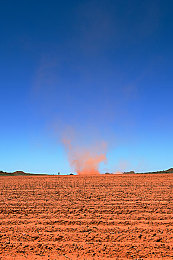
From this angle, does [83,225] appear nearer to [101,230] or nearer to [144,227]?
[101,230]

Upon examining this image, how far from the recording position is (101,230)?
736 cm

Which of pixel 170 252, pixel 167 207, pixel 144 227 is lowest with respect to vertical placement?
pixel 170 252

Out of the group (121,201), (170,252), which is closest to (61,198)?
(121,201)

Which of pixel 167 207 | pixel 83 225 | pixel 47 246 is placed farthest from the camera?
pixel 167 207

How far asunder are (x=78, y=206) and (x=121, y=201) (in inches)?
88.6

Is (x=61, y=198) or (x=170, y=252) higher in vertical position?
(x=61, y=198)

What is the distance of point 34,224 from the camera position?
8148 millimetres

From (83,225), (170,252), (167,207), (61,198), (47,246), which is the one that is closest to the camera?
(170,252)

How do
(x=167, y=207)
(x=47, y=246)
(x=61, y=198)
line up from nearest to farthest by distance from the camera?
1. (x=47, y=246)
2. (x=167, y=207)
3. (x=61, y=198)

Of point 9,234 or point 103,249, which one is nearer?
point 103,249

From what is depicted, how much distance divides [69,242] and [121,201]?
17.8ft

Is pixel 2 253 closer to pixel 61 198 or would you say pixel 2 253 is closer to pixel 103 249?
pixel 103 249

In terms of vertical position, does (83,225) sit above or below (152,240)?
above

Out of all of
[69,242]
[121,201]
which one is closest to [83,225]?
[69,242]
